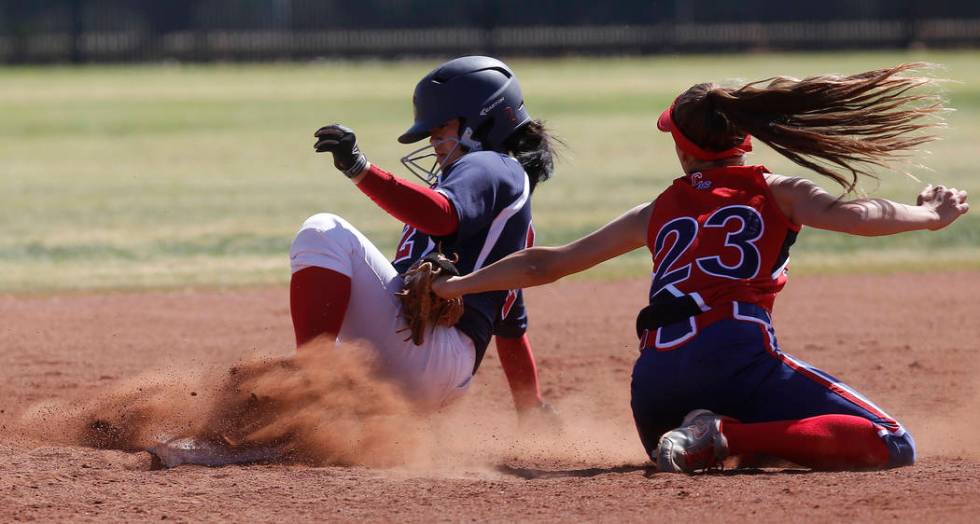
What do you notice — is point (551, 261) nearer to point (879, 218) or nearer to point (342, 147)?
point (342, 147)

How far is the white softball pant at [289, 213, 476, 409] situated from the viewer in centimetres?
429

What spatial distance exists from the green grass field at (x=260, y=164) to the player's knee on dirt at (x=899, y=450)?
3.90ft

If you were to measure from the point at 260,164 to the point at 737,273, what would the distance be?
39.9 ft

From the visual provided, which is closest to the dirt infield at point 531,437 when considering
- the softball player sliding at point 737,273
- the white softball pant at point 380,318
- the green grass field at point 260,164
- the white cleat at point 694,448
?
the white cleat at point 694,448

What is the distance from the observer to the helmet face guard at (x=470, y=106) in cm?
475

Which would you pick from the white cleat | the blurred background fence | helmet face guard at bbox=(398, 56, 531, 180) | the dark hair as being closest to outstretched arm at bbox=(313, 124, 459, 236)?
helmet face guard at bbox=(398, 56, 531, 180)

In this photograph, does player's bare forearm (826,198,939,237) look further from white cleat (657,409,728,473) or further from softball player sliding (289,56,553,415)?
softball player sliding (289,56,553,415)

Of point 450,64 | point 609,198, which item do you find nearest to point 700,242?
point 450,64

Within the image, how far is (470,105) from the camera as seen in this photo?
4.75 m

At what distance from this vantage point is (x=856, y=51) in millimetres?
31109

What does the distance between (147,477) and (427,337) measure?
3.23 ft

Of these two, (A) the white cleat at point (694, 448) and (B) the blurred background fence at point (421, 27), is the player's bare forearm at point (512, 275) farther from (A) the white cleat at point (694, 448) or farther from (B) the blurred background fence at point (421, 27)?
(B) the blurred background fence at point (421, 27)

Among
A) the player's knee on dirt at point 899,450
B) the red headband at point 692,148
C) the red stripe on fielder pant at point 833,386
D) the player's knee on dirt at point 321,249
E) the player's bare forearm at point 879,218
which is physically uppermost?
the red headband at point 692,148

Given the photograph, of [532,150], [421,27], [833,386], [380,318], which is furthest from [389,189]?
[421,27]
